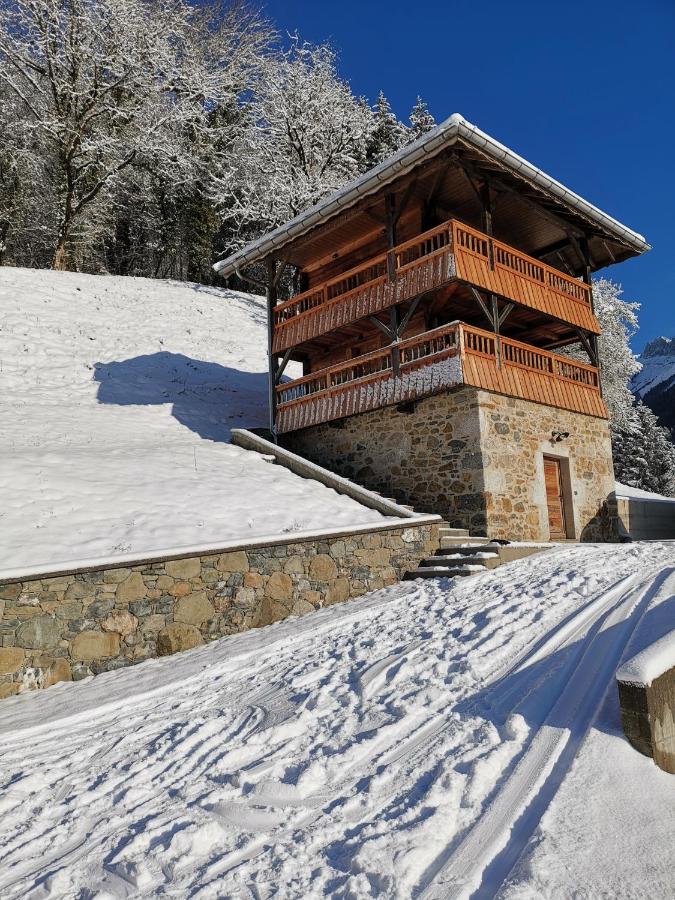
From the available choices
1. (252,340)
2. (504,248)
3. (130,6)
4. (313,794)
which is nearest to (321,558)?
(313,794)

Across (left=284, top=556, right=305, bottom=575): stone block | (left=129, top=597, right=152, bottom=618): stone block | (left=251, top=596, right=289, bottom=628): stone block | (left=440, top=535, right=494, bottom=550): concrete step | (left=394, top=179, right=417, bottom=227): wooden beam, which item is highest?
(left=394, top=179, right=417, bottom=227): wooden beam

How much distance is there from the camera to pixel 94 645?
6148mm

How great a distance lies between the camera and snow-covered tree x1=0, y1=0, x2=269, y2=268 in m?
23.0

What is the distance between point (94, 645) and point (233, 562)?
182 centimetres

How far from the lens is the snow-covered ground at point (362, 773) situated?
7.39ft

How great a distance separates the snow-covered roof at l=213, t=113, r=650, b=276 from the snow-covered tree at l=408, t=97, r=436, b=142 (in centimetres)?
2505

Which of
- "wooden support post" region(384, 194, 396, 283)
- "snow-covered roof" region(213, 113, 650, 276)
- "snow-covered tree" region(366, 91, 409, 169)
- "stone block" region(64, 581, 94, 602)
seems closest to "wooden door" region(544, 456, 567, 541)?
"wooden support post" region(384, 194, 396, 283)

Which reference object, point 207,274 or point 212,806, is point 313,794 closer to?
point 212,806

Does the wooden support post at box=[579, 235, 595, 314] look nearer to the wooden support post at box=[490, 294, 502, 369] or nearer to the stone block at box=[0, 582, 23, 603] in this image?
the wooden support post at box=[490, 294, 502, 369]

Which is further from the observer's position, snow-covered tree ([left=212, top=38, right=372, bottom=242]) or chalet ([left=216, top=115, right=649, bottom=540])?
snow-covered tree ([left=212, top=38, right=372, bottom=242])

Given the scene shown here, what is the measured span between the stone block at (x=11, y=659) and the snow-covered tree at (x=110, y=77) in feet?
78.0

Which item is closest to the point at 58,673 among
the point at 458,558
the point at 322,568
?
the point at 322,568

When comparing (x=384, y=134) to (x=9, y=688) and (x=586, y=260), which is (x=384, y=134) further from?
(x=9, y=688)

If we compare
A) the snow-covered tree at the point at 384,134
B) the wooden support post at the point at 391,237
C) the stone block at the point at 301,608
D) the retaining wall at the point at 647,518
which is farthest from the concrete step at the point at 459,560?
the snow-covered tree at the point at 384,134
